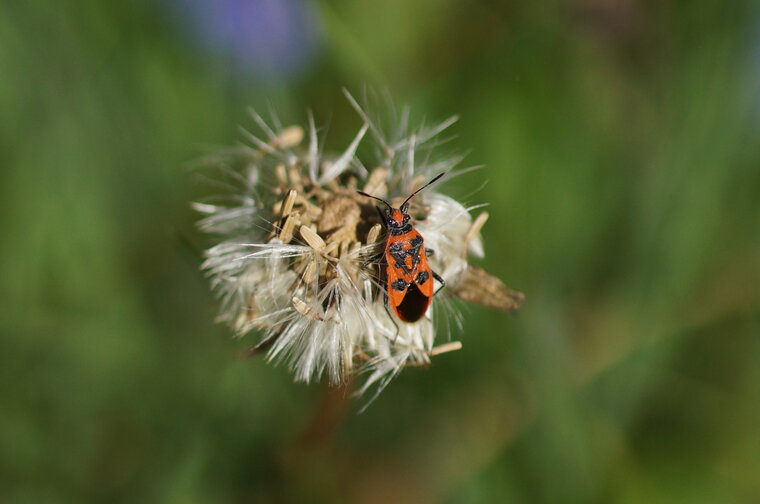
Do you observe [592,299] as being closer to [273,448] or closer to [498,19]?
[498,19]

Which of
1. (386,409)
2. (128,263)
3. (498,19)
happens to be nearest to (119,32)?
(128,263)

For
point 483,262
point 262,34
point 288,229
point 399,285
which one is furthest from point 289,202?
point 262,34

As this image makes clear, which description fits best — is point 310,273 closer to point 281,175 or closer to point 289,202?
point 289,202

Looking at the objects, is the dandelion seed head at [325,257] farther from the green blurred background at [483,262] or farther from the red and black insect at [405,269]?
the green blurred background at [483,262]

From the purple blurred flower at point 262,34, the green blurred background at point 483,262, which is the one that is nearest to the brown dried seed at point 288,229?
the green blurred background at point 483,262

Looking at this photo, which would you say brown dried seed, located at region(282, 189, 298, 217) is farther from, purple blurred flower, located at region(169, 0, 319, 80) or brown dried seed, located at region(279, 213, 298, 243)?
purple blurred flower, located at region(169, 0, 319, 80)

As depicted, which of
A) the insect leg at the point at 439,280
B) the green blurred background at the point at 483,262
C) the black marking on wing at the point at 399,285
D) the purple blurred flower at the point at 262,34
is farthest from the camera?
the purple blurred flower at the point at 262,34
